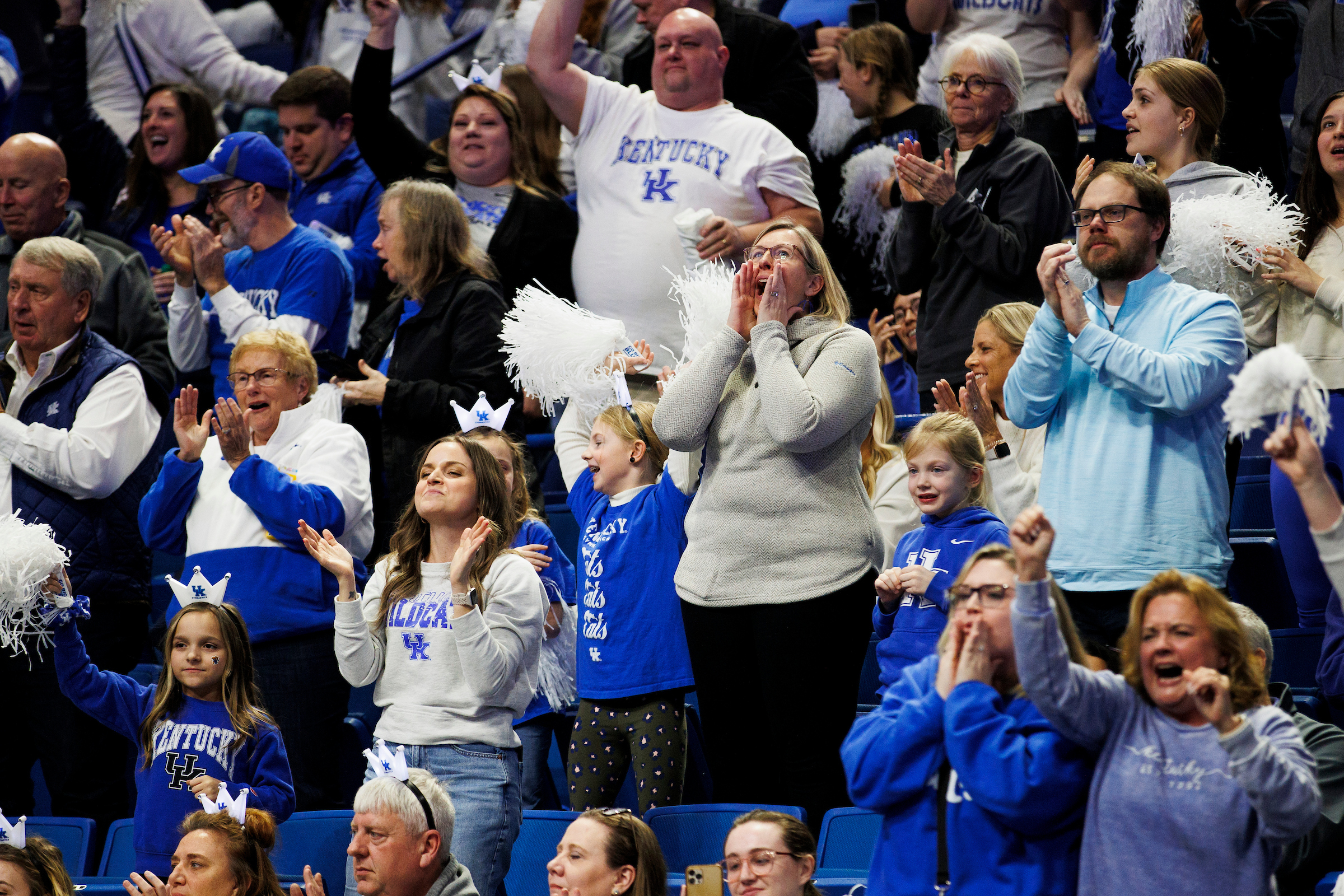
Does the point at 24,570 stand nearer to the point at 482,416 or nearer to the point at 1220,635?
the point at 482,416

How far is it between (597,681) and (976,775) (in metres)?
1.67

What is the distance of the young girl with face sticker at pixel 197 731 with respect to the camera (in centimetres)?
406

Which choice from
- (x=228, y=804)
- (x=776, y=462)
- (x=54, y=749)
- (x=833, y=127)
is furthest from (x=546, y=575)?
(x=833, y=127)

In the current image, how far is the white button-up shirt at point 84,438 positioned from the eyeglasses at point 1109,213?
291cm

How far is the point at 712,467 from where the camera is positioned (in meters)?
3.93

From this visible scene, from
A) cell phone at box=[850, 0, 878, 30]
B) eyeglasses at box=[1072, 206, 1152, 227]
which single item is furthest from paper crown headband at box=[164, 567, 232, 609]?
cell phone at box=[850, 0, 878, 30]

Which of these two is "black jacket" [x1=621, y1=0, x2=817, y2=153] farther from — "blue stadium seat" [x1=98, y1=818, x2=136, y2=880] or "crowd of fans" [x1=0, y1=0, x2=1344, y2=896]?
"blue stadium seat" [x1=98, y1=818, x2=136, y2=880]

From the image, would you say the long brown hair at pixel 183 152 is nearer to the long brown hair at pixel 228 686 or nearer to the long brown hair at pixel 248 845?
the long brown hair at pixel 228 686

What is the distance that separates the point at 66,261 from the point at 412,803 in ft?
7.58

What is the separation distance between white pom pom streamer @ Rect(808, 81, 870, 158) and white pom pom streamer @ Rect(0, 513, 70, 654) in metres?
3.64

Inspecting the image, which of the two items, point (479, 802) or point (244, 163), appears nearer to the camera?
point (479, 802)

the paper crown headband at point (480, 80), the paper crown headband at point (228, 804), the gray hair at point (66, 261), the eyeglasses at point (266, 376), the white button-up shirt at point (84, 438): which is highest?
the paper crown headband at point (480, 80)

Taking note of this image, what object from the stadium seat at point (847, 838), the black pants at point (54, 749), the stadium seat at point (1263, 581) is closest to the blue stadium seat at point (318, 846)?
the black pants at point (54, 749)

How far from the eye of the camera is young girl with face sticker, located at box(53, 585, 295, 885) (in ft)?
13.3
